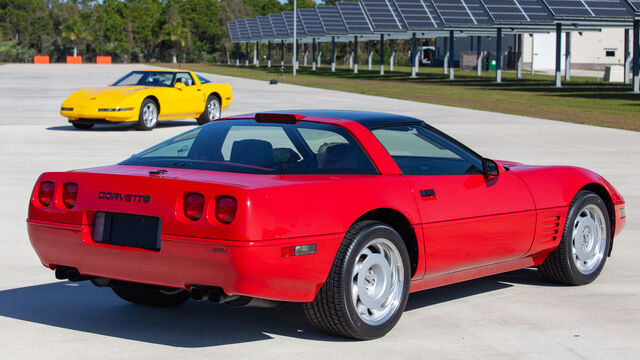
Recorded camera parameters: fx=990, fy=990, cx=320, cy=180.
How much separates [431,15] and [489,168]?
198 feet

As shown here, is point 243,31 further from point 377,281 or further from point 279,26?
point 377,281

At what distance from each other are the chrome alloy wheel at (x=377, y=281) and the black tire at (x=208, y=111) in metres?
17.3

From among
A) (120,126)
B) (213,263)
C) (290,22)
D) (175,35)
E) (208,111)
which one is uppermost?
(175,35)

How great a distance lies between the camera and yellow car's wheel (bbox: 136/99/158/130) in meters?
20.2

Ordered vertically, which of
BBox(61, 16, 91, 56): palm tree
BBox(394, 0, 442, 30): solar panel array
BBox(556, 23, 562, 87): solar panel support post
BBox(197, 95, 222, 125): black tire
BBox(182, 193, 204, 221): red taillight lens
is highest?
BBox(61, 16, 91, 56): palm tree

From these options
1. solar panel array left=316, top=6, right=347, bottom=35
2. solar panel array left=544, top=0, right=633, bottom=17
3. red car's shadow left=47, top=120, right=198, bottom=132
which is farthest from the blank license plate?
solar panel array left=316, top=6, right=347, bottom=35

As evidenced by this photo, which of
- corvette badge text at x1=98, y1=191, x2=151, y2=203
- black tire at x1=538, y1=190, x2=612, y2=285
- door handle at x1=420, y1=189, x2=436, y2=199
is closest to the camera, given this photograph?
corvette badge text at x1=98, y1=191, x2=151, y2=203

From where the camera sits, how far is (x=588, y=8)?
4478 cm

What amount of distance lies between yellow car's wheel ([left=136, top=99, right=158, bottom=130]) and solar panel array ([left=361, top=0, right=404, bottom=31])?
5146 cm

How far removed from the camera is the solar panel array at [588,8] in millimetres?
43469

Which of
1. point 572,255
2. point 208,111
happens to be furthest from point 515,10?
point 572,255

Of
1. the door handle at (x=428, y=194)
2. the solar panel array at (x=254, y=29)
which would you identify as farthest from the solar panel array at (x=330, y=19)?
the door handle at (x=428, y=194)

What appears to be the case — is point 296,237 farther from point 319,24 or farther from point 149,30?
point 149,30

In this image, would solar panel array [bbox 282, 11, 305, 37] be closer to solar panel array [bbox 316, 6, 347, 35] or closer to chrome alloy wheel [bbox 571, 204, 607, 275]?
solar panel array [bbox 316, 6, 347, 35]
